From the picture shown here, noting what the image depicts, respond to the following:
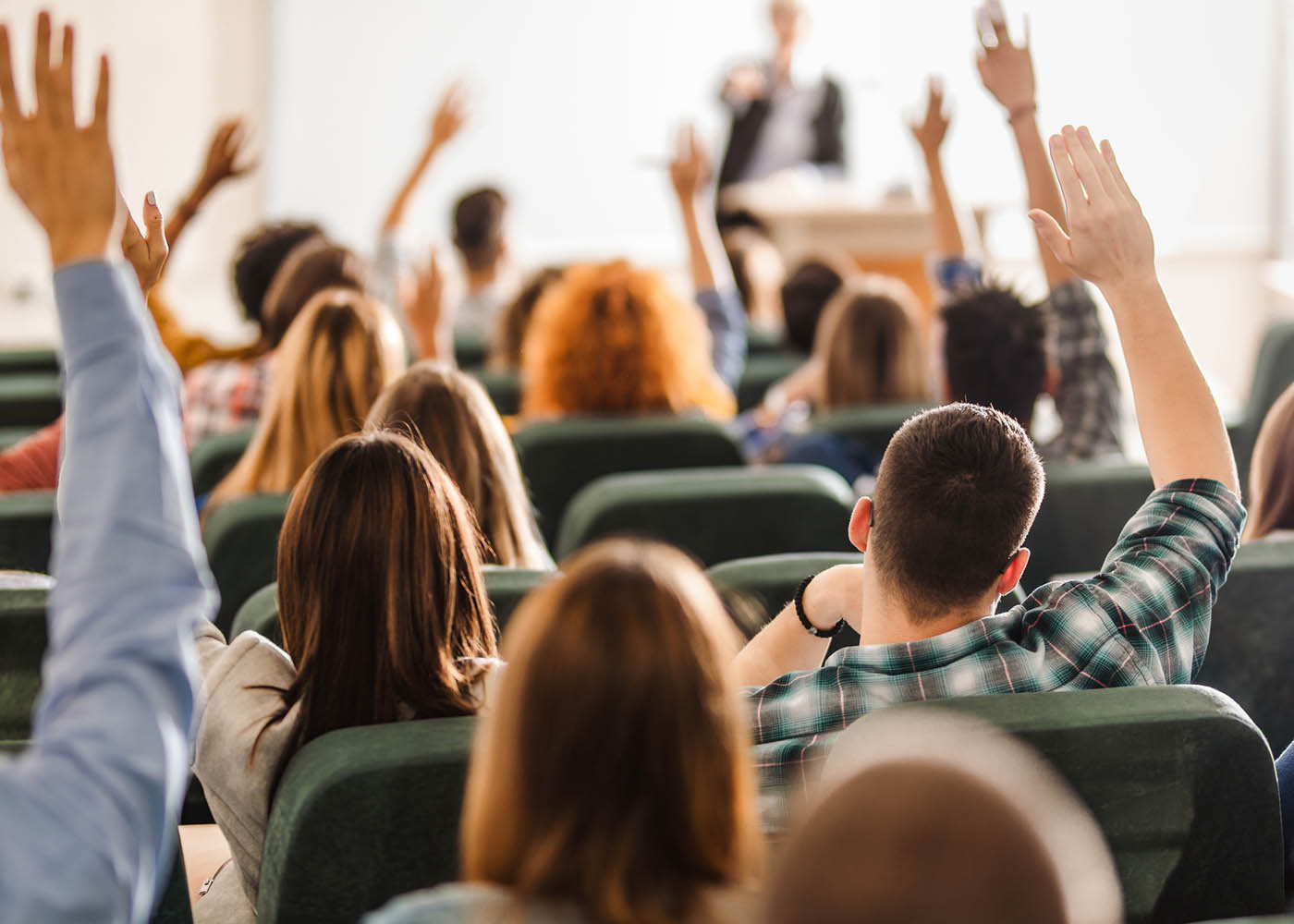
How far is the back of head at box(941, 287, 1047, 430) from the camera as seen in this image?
271cm

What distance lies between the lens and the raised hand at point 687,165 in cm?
402

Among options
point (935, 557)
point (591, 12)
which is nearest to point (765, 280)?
point (591, 12)

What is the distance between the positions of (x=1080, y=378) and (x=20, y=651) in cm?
195

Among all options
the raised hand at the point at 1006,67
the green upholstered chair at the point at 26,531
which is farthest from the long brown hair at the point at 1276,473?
the green upholstered chair at the point at 26,531

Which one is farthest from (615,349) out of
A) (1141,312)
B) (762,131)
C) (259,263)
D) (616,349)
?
(762,131)

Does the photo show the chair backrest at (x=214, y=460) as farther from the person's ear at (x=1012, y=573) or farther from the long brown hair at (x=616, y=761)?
the long brown hair at (x=616, y=761)

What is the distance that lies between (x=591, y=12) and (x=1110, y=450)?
5.70 meters

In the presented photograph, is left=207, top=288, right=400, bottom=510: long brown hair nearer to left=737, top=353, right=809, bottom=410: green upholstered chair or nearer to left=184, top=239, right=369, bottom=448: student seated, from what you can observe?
left=184, top=239, right=369, bottom=448: student seated

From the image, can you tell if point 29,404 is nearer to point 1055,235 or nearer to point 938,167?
point 938,167

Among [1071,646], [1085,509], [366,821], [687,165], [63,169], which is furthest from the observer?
[687,165]

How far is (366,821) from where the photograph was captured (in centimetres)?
120

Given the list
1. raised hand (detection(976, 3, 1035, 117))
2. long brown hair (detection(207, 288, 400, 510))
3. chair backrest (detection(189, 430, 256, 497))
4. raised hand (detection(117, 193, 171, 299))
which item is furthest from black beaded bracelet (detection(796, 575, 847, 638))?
chair backrest (detection(189, 430, 256, 497))

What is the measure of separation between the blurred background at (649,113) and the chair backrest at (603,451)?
516cm

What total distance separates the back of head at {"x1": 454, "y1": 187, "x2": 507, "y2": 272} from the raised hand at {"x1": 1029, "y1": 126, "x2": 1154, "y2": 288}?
3.41m
